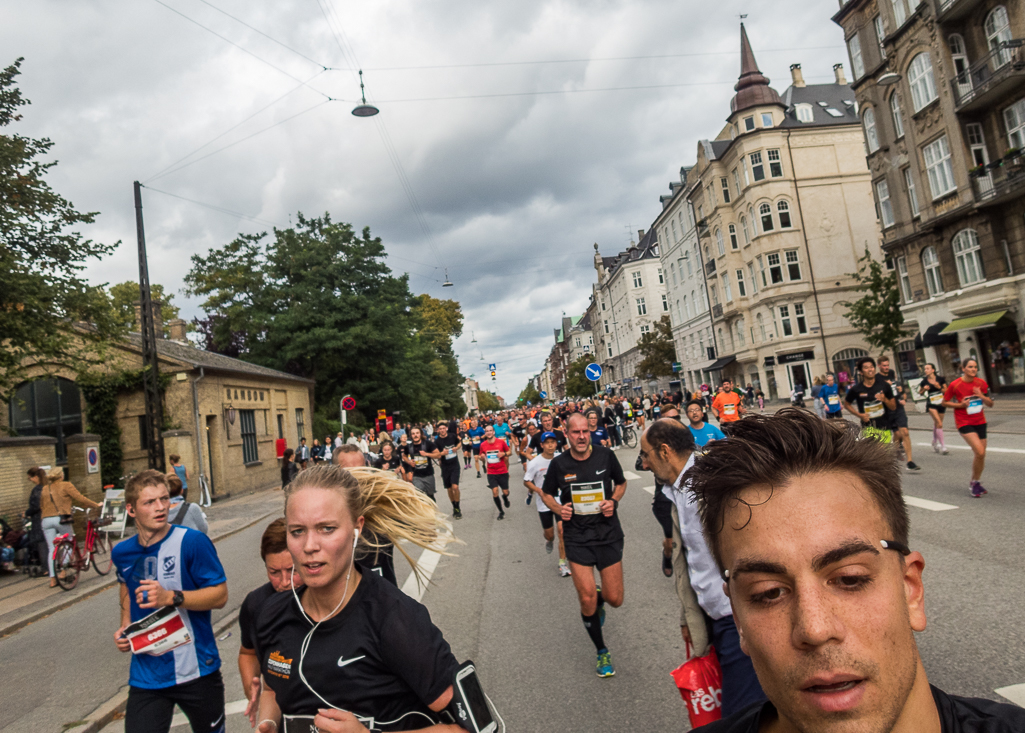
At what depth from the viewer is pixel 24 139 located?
15.3 m

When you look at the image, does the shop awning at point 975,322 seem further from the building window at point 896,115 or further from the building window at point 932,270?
the building window at point 896,115

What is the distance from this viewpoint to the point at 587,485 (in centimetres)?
586

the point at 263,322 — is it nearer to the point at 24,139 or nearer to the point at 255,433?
the point at 255,433

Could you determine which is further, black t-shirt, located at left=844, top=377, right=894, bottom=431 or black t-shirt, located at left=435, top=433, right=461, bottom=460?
black t-shirt, located at left=435, top=433, right=461, bottom=460

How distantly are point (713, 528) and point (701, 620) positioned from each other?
7.32ft

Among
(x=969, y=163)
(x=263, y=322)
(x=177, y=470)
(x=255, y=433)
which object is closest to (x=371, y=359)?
(x=263, y=322)

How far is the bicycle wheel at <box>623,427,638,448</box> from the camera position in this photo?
87.6ft

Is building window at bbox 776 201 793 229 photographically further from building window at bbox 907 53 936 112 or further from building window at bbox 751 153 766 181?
building window at bbox 907 53 936 112

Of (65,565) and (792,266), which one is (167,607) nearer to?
(65,565)

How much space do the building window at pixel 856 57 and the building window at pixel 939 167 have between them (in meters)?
6.16

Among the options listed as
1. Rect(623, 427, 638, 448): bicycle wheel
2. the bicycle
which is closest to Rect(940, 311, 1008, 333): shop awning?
Rect(623, 427, 638, 448): bicycle wheel

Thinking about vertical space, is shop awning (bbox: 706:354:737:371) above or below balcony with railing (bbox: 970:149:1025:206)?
below

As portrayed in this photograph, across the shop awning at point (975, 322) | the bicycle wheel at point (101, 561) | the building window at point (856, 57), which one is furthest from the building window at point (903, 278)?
the bicycle wheel at point (101, 561)

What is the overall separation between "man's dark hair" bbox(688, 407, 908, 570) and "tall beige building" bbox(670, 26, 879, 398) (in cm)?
4488
